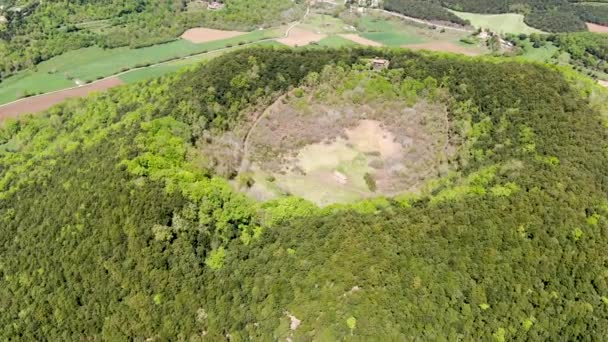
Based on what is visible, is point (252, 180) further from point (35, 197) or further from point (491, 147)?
point (491, 147)

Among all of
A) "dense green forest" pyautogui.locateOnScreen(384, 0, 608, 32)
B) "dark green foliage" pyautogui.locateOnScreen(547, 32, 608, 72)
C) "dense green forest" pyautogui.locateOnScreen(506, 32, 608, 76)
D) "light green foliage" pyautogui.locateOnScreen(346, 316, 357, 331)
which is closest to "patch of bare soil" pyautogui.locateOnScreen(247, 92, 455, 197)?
"light green foliage" pyautogui.locateOnScreen(346, 316, 357, 331)

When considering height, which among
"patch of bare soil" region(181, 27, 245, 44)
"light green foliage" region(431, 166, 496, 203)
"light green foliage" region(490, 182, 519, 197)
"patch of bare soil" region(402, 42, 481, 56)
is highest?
"light green foliage" region(490, 182, 519, 197)

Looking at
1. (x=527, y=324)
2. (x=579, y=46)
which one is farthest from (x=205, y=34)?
(x=527, y=324)

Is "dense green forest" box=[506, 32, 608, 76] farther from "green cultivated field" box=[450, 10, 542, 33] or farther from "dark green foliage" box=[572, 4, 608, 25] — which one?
"dark green foliage" box=[572, 4, 608, 25]

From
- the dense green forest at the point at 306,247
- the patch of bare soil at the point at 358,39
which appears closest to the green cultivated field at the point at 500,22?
the patch of bare soil at the point at 358,39

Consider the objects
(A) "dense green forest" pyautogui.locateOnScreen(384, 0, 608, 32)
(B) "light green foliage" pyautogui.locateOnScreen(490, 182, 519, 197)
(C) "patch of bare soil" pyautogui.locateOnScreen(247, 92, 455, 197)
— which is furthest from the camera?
(A) "dense green forest" pyautogui.locateOnScreen(384, 0, 608, 32)

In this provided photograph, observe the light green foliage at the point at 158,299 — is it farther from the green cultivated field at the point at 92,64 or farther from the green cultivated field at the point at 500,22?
the green cultivated field at the point at 500,22

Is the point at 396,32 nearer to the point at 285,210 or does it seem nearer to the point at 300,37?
the point at 300,37

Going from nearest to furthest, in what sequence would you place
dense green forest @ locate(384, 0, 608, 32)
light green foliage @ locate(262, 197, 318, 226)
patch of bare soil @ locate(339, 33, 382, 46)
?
1. light green foliage @ locate(262, 197, 318, 226)
2. patch of bare soil @ locate(339, 33, 382, 46)
3. dense green forest @ locate(384, 0, 608, 32)

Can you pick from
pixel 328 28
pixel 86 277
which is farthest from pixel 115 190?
pixel 328 28
